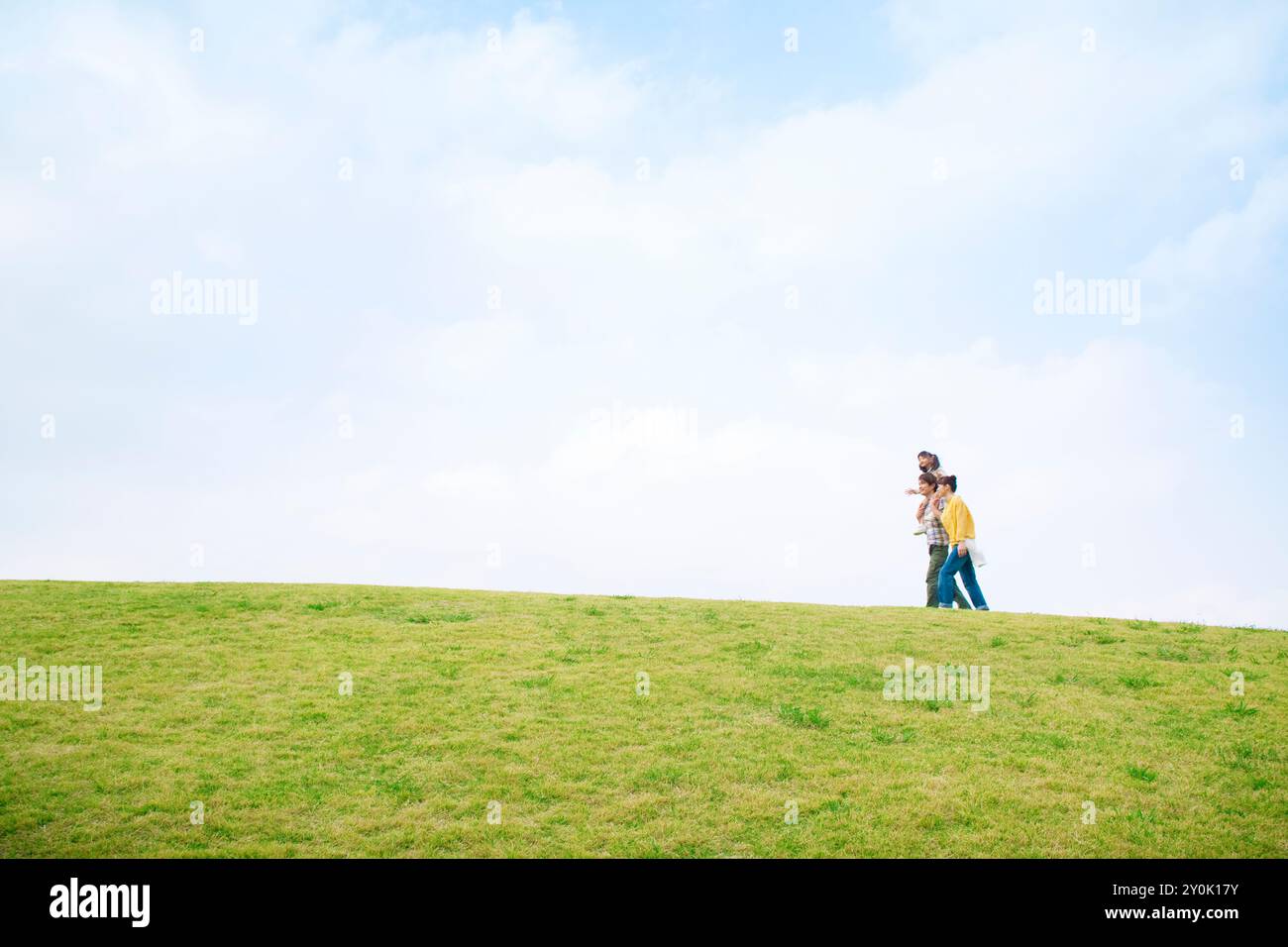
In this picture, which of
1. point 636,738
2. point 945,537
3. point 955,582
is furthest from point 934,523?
point 636,738

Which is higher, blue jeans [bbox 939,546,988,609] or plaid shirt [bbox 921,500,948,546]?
plaid shirt [bbox 921,500,948,546]

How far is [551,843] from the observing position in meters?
12.0

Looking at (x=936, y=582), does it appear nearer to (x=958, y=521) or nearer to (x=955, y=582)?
(x=955, y=582)

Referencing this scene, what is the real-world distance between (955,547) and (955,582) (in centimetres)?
175

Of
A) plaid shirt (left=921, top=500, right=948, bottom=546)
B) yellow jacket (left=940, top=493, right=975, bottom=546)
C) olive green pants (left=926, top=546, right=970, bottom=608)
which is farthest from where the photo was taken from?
olive green pants (left=926, top=546, right=970, bottom=608)

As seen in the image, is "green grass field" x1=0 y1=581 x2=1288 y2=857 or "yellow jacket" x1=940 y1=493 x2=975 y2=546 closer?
"green grass field" x1=0 y1=581 x2=1288 y2=857

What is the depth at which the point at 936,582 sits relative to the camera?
25703 mm

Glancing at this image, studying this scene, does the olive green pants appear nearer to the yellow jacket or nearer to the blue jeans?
the blue jeans

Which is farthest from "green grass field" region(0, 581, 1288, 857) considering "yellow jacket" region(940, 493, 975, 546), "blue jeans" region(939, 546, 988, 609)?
"yellow jacket" region(940, 493, 975, 546)

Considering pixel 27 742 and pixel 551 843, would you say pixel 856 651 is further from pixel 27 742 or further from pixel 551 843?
pixel 27 742

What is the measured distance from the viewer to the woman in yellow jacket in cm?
2366
